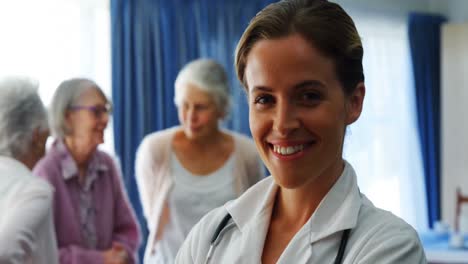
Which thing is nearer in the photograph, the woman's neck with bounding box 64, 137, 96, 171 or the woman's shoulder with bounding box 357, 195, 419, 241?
the woman's shoulder with bounding box 357, 195, 419, 241

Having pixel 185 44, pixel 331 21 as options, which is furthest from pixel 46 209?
pixel 185 44

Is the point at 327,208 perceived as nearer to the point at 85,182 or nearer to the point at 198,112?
the point at 85,182

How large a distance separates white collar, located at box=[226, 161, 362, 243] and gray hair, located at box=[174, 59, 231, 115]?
1623mm

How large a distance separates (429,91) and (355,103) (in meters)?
5.51

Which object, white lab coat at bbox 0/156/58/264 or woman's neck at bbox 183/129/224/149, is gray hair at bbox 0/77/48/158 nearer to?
white lab coat at bbox 0/156/58/264

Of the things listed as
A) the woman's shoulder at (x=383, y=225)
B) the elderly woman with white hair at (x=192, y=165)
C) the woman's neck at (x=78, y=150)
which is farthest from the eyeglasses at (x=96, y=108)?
the woman's shoulder at (x=383, y=225)

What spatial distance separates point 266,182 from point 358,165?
4.92 meters

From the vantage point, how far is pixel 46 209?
175cm

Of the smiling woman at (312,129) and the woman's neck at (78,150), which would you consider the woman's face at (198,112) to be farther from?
the smiling woman at (312,129)

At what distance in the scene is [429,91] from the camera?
6.29m

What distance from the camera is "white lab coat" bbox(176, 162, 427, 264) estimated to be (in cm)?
96

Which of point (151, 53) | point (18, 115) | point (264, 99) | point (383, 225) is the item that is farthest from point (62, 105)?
point (151, 53)

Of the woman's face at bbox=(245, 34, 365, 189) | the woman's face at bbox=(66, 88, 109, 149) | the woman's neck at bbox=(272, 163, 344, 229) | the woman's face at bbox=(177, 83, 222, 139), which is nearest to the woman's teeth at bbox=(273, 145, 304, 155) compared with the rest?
the woman's face at bbox=(245, 34, 365, 189)

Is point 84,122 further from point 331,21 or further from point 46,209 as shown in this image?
point 331,21
